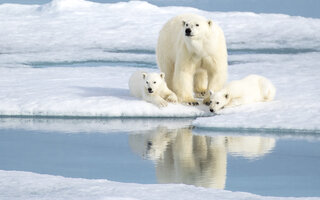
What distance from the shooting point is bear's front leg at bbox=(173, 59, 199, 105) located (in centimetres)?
705

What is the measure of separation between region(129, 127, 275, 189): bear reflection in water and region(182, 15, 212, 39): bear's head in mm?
1044

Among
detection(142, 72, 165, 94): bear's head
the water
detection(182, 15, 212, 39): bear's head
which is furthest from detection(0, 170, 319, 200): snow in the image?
detection(182, 15, 212, 39): bear's head

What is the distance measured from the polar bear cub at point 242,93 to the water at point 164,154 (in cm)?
40

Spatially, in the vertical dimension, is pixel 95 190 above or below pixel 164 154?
above

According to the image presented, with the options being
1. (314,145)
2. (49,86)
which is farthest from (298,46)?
(314,145)

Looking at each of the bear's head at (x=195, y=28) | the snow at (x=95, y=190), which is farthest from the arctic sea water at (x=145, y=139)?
the bear's head at (x=195, y=28)

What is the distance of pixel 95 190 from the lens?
3.70 m

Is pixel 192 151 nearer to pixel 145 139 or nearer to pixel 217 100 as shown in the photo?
pixel 145 139

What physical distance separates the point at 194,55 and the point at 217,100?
581mm

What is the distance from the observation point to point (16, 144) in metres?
5.69

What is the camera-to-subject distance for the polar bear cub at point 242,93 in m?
6.70

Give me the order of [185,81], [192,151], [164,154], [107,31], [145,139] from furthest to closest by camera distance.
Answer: [107,31] → [185,81] → [145,139] → [192,151] → [164,154]

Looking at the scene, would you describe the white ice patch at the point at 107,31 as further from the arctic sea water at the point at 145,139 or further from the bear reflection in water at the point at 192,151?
the bear reflection in water at the point at 192,151

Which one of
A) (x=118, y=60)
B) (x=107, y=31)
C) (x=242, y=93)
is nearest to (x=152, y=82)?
(x=242, y=93)
